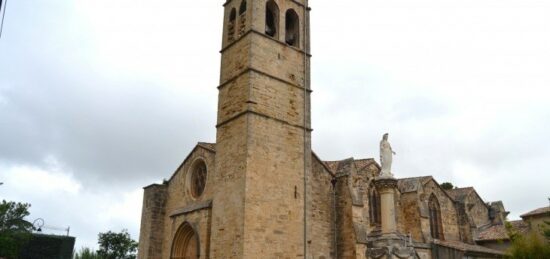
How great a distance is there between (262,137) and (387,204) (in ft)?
15.4

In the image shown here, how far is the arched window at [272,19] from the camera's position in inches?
728

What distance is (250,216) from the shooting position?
584 inches

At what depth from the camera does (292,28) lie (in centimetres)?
1948

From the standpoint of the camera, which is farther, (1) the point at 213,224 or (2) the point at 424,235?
→ (2) the point at 424,235

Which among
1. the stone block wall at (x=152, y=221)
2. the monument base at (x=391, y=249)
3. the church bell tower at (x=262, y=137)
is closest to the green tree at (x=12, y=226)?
the stone block wall at (x=152, y=221)

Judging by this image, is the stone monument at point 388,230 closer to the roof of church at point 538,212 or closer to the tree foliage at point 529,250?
the tree foliage at point 529,250

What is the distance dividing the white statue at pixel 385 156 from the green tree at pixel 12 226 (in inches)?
699

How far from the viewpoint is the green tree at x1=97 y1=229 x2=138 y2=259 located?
123 ft

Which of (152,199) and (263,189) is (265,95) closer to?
(263,189)

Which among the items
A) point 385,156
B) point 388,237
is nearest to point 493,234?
point 385,156

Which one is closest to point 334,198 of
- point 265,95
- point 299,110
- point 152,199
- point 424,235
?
point 299,110

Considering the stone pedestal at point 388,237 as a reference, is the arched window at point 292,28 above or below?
above

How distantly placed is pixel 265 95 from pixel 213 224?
4748mm

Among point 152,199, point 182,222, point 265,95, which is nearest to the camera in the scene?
point 265,95
